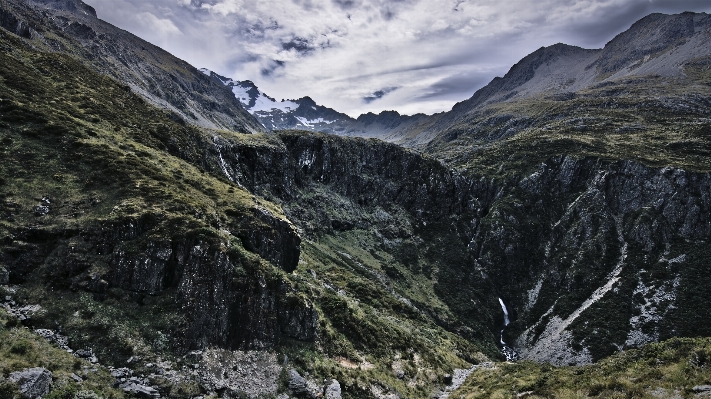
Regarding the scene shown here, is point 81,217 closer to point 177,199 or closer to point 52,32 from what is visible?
point 177,199

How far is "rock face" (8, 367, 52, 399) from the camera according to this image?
64.0 ft

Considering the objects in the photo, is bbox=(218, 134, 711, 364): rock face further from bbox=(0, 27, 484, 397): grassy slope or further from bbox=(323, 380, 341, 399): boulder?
bbox=(323, 380, 341, 399): boulder

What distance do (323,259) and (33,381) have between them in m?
74.7

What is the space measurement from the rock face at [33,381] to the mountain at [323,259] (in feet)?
0.79

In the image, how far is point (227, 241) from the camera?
130ft

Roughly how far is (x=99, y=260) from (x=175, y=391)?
14.7 meters

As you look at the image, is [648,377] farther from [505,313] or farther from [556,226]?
[556,226]

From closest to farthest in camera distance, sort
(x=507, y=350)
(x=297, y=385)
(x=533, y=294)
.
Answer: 1. (x=297, y=385)
2. (x=507, y=350)
3. (x=533, y=294)

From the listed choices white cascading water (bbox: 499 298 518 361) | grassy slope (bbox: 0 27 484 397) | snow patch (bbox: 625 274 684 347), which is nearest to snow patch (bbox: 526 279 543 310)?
white cascading water (bbox: 499 298 518 361)

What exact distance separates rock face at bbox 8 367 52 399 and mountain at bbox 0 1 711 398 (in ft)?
0.79

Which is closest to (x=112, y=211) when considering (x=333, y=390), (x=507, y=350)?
(x=333, y=390)

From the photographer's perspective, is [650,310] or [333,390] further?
[650,310]

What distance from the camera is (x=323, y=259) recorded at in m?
93.8

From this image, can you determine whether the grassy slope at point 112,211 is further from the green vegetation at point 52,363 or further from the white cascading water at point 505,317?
the white cascading water at point 505,317
